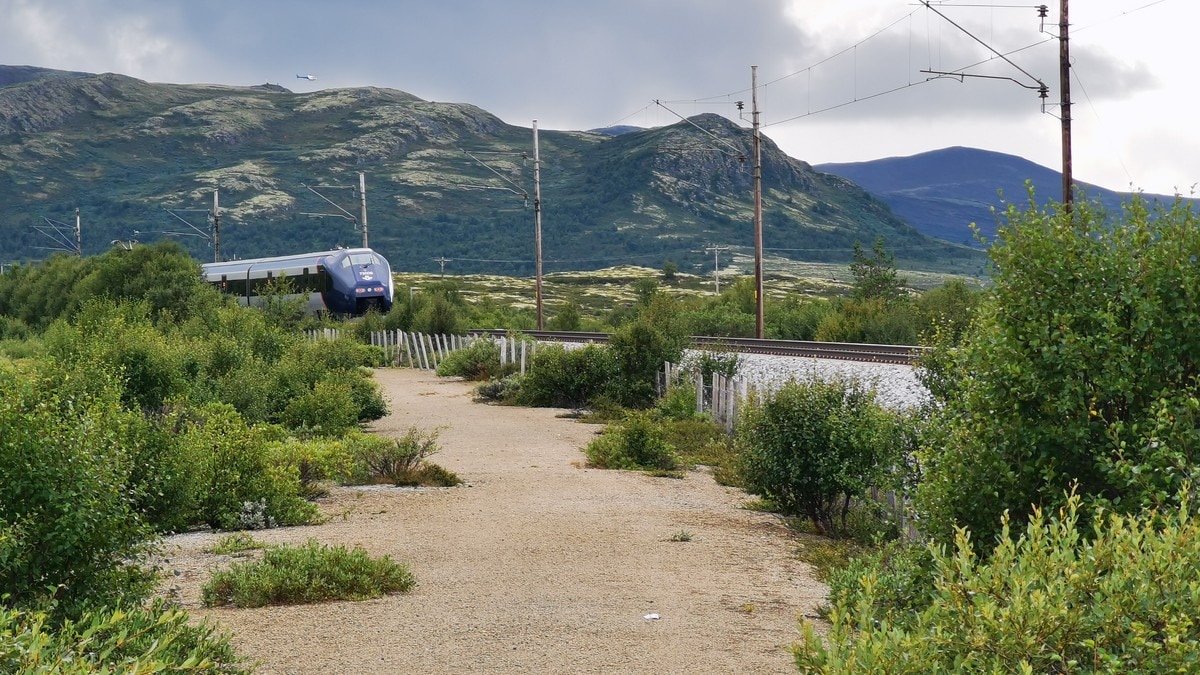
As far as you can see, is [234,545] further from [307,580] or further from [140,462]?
[140,462]

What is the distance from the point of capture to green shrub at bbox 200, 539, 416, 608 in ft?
31.0

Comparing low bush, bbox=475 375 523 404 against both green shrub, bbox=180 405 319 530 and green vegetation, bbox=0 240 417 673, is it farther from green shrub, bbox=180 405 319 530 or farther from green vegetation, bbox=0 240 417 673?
green shrub, bbox=180 405 319 530

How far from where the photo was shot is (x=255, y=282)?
1907 inches

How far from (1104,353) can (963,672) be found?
272cm

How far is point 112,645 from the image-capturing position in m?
4.50

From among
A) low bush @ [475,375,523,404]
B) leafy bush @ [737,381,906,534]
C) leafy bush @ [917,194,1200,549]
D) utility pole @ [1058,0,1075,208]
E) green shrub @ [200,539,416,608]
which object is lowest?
low bush @ [475,375,523,404]

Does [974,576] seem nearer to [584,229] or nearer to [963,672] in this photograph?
[963,672]

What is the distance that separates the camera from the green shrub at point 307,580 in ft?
31.0

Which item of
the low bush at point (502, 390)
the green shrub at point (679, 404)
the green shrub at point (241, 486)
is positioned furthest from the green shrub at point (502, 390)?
the green shrub at point (241, 486)

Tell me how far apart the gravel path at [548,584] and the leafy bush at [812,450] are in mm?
472

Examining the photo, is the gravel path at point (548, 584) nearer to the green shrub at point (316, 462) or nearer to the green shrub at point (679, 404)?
the green shrub at point (316, 462)

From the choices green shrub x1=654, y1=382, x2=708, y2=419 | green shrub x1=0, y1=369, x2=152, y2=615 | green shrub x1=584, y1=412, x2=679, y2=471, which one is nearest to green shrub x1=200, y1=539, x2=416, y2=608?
green shrub x1=0, y1=369, x2=152, y2=615

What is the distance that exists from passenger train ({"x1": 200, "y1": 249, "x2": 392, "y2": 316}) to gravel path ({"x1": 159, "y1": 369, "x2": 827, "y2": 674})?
1241 inches

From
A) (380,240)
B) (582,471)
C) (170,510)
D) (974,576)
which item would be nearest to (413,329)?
(582,471)
